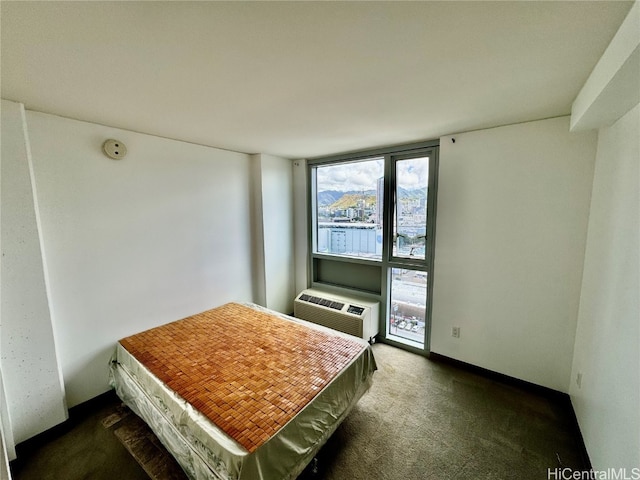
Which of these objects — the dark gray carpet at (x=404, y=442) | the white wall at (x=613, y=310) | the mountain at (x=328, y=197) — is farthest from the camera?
the mountain at (x=328, y=197)

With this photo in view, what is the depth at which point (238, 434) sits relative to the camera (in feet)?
4.04

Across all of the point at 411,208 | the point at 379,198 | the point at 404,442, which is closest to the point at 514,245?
the point at 411,208

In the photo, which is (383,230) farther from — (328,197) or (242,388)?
(242,388)

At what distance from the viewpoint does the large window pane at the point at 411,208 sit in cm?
274

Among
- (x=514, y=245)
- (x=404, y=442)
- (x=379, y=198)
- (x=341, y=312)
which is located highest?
(x=379, y=198)

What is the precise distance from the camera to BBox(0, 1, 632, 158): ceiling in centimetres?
90

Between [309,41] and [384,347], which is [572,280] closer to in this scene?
[384,347]

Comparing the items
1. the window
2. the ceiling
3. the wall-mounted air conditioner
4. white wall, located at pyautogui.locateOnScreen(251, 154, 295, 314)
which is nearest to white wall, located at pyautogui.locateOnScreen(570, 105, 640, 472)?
the ceiling

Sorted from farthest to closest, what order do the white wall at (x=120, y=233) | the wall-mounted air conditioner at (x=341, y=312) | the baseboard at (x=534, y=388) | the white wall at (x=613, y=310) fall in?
1. the wall-mounted air conditioner at (x=341, y=312)
2. the white wall at (x=120, y=233)
3. the baseboard at (x=534, y=388)
4. the white wall at (x=613, y=310)

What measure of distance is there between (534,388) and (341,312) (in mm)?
1824

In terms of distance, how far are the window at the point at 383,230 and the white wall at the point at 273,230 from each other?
354 millimetres

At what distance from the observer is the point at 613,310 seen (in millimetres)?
1387

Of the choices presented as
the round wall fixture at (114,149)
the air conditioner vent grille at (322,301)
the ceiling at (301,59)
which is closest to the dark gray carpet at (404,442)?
the air conditioner vent grille at (322,301)

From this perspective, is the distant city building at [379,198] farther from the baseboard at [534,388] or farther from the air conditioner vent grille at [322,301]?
the baseboard at [534,388]
